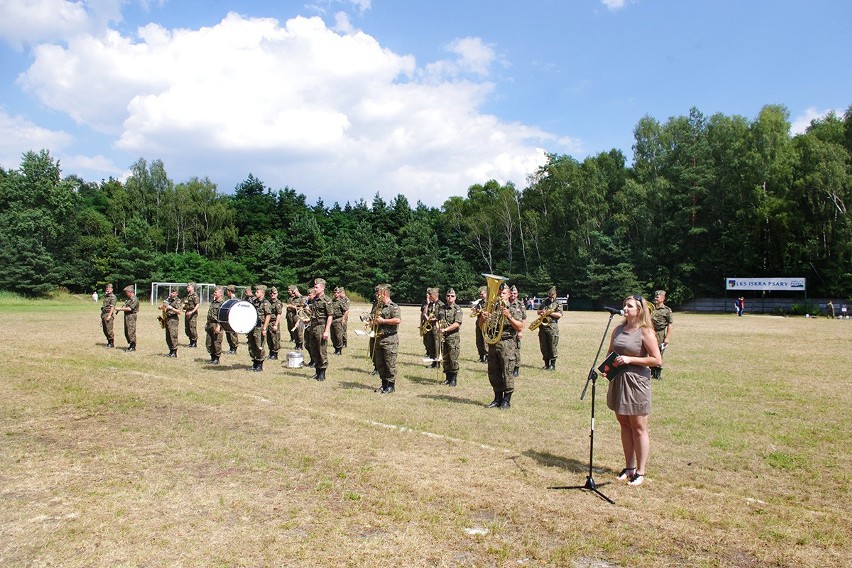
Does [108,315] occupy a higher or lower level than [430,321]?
lower

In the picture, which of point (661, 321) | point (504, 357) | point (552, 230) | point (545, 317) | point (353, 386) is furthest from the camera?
point (552, 230)

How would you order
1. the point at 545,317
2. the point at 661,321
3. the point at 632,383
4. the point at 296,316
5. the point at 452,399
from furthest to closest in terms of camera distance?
the point at 296,316 < the point at 661,321 < the point at 545,317 < the point at 452,399 < the point at 632,383

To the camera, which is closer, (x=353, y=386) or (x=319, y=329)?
(x=353, y=386)

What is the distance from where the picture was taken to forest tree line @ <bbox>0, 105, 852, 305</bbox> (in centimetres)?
5775

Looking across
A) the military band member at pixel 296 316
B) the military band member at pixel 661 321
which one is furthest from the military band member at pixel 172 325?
the military band member at pixel 661 321

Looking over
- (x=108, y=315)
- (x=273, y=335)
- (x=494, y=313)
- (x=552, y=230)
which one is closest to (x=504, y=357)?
(x=494, y=313)

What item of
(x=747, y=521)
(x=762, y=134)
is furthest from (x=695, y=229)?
(x=747, y=521)

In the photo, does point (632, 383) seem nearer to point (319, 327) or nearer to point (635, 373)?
point (635, 373)

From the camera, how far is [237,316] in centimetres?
1372

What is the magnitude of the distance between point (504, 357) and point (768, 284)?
5325 cm

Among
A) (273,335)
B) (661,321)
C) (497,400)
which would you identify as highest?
(661,321)

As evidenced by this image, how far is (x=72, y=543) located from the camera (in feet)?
16.1

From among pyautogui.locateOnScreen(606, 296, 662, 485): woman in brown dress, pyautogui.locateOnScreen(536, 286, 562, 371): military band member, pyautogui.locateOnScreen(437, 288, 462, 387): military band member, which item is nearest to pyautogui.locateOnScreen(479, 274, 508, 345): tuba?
pyautogui.locateOnScreen(437, 288, 462, 387): military band member

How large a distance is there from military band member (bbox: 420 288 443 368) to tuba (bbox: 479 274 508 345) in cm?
335
